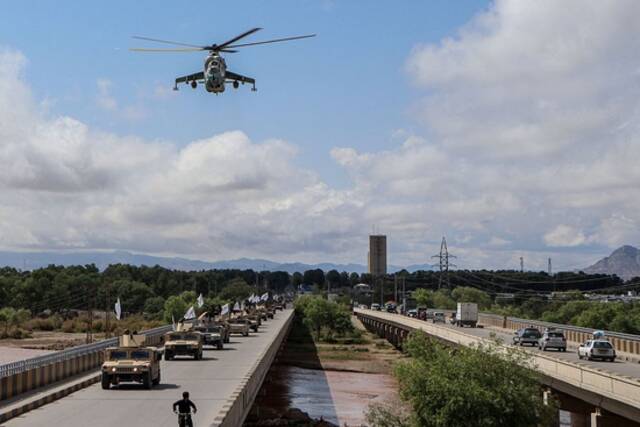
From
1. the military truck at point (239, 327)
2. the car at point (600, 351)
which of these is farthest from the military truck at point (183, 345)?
the military truck at point (239, 327)

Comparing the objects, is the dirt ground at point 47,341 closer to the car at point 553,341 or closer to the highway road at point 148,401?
the car at point 553,341

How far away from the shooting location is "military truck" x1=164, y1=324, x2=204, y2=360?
55.5 metres

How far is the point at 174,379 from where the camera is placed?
1692 inches

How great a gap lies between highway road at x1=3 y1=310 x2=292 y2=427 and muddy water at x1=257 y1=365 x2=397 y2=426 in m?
12.0

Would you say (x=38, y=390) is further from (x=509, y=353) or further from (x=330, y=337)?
(x=330, y=337)

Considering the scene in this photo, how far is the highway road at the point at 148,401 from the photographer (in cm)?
2883

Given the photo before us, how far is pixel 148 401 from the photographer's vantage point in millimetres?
33969

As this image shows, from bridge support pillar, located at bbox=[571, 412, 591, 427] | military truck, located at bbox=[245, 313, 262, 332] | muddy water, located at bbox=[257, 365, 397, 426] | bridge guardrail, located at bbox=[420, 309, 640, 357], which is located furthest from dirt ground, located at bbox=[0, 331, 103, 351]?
bridge support pillar, located at bbox=[571, 412, 591, 427]

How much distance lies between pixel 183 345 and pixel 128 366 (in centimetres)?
1760

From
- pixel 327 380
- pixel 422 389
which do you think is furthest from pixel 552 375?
pixel 327 380

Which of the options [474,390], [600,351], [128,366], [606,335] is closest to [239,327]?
[606,335]

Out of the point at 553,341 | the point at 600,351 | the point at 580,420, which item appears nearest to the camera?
the point at 580,420

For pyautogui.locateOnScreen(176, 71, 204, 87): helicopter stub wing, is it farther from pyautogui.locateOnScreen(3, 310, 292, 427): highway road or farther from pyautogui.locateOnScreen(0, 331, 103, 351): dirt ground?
pyautogui.locateOnScreen(0, 331, 103, 351): dirt ground

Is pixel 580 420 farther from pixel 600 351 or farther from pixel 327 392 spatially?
pixel 327 392
